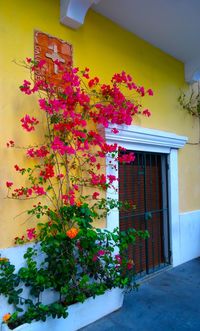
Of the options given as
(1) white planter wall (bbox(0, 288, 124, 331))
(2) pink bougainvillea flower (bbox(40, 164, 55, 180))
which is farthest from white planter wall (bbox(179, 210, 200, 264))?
(2) pink bougainvillea flower (bbox(40, 164, 55, 180))

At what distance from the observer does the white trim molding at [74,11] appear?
3035 mm

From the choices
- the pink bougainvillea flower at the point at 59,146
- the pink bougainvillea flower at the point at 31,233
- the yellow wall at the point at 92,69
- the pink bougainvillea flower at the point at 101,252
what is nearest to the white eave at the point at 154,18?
the yellow wall at the point at 92,69

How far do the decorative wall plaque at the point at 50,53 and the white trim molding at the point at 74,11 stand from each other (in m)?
0.24

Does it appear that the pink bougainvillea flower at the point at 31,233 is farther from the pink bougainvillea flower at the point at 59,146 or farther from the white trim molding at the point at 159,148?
the white trim molding at the point at 159,148

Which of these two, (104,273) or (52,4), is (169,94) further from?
(104,273)

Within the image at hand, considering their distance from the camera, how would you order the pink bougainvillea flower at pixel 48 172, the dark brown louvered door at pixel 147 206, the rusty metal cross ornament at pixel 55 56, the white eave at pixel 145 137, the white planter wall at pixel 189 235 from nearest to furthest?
the pink bougainvillea flower at pixel 48 172, the rusty metal cross ornament at pixel 55 56, the white eave at pixel 145 137, the dark brown louvered door at pixel 147 206, the white planter wall at pixel 189 235

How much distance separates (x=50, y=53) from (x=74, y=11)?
587mm

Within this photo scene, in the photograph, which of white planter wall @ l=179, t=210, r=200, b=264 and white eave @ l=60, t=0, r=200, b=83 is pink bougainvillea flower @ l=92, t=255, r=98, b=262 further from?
white eave @ l=60, t=0, r=200, b=83

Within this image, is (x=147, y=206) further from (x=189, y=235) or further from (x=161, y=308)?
(x=161, y=308)

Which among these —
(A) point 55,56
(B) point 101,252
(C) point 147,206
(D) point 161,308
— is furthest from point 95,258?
(A) point 55,56

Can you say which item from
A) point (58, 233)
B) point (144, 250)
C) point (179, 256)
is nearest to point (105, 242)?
point (58, 233)

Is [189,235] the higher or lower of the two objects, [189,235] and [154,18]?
the lower

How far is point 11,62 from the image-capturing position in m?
2.68

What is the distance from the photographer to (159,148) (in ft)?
14.0
